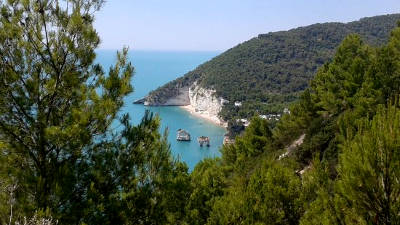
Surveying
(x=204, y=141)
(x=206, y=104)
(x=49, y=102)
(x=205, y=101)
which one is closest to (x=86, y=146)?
(x=49, y=102)

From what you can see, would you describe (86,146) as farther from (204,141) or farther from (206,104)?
(206,104)

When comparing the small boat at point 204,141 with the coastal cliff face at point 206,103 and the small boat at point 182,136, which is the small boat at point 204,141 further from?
the coastal cliff face at point 206,103

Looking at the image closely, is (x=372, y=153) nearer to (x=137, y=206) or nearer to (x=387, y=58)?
(x=137, y=206)

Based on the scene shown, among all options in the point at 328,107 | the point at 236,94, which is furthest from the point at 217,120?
the point at 328,107

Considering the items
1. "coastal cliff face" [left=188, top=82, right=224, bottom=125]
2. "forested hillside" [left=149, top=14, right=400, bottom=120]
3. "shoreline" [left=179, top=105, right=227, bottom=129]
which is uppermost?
"forested hillside" [left=149, top=14, right=400, bottom=120]

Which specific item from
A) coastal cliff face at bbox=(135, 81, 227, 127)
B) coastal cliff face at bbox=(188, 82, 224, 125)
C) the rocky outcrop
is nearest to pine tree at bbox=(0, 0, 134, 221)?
coastal cliff face at bbox=(135, 81, 227, 127)

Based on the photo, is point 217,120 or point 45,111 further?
point 217,120

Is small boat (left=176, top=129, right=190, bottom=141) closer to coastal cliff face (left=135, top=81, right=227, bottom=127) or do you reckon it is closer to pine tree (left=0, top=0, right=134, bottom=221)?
coastal cliff face (left=135, top=81, right=227, bottom=127)

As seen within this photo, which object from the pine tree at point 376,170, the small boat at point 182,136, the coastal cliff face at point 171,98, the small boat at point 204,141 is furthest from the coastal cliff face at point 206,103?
the pine tree at point 376,170
